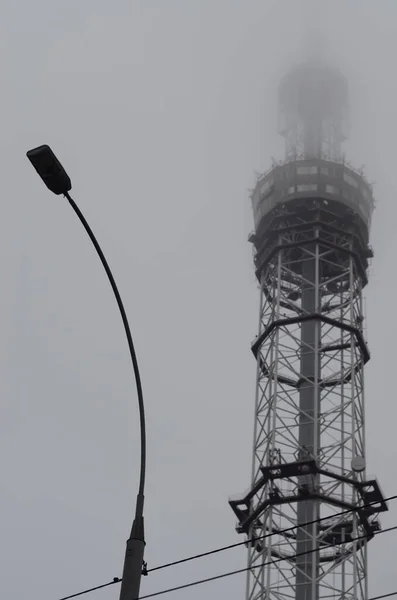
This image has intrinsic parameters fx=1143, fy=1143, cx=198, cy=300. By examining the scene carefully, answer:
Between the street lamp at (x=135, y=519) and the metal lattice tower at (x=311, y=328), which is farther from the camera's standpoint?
the metal lattice tower at (x=311, y=328)

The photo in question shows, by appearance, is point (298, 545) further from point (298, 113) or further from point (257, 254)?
point (298, 113)

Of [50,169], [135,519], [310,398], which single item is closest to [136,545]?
[135,519]

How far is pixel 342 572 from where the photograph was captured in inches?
2584

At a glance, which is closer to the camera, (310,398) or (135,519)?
(135,519)

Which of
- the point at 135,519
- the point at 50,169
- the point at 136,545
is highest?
the point at 50,169

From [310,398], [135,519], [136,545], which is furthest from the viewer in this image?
[310,398]

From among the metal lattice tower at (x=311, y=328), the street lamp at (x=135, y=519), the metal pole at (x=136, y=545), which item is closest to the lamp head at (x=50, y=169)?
the street lamp at (x=135, y=519)

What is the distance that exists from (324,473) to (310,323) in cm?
1292

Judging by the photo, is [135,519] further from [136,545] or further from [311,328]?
[311,328]

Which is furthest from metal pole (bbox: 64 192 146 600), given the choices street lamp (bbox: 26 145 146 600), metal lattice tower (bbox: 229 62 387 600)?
metal lattice tower (bbox: 229 62 387 600)

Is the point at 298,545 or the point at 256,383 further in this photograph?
the point at 256,383

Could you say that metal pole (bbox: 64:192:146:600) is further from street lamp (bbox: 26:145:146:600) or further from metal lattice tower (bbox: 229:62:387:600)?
metal lattice tower (bbox: 229:62:387:600)

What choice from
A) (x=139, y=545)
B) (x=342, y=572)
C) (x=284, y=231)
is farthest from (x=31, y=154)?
(x=284, y=231)

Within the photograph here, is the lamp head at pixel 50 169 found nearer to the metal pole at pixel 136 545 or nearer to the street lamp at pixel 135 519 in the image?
the street lamp at pixel 135 519
